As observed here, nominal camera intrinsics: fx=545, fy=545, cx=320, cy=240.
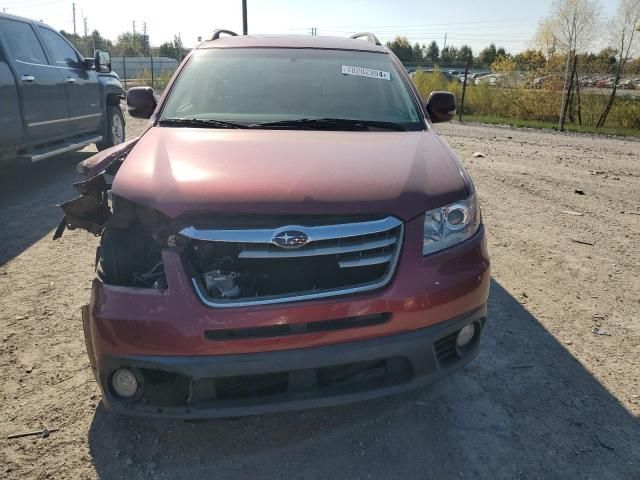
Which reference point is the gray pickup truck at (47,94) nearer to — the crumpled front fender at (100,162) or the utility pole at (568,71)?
the crumpled front fender at (100,162)

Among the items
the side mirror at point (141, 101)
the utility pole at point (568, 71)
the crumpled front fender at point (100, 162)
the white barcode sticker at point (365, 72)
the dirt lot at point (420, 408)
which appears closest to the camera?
the dirt lot at point (420, 408)

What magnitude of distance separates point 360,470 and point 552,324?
194cm

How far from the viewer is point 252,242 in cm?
221

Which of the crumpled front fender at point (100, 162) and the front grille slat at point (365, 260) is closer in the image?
the front grille slat at point (365, 260)

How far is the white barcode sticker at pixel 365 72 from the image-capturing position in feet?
12.6

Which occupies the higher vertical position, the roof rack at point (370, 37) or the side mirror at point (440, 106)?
the roof rack at point (370, 37)

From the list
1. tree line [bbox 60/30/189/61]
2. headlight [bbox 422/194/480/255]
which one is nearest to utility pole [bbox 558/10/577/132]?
headlight [bbox 422/194/480/255]

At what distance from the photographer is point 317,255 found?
2.25 meters

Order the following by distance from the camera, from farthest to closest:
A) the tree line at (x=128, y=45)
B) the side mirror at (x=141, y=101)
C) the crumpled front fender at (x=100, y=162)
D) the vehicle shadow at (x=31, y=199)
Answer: the tree line at (x=128, y=45), the vehicle shadow at (x=31, y=199), the side mirror at (x=141, y=101), the crumpled front fender at (x=100, y=162)

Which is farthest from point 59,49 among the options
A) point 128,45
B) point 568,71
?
point 128,45

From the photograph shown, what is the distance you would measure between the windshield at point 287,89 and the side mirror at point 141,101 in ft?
1.15

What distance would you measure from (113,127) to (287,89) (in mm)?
6530

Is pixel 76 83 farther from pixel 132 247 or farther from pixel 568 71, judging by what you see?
pixel 568 71

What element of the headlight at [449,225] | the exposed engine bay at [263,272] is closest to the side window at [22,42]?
the exposed engine bay at [263,272]
